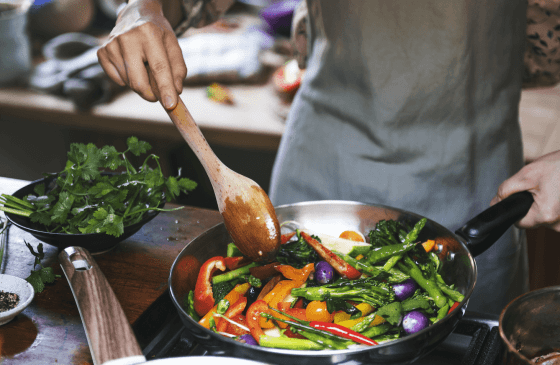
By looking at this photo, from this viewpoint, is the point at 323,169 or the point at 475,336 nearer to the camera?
the point at 475,336

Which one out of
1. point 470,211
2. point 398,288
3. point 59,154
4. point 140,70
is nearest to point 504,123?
point 470,211

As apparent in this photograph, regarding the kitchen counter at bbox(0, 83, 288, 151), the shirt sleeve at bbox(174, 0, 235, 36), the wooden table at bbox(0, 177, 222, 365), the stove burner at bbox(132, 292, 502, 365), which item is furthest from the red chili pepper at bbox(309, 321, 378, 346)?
the kitchen counter at bbox(0, 83, 288, 151)

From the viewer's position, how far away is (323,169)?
1548 mm

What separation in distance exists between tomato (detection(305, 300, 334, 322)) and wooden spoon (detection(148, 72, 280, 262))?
5.6 inches

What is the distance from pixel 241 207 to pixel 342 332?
31 centimetres

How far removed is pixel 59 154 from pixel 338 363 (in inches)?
111

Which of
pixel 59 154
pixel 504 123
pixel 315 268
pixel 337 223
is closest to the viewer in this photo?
pixel 315 268

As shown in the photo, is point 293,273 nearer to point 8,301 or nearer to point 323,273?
point 323,273

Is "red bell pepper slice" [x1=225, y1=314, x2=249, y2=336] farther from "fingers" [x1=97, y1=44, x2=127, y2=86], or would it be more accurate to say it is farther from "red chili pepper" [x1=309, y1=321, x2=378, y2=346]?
"fingers" [x1=97, y1=44, x2=127, y2=86]

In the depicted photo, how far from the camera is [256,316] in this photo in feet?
2.75

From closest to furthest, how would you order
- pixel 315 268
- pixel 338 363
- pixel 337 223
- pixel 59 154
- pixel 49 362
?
pixel 338 363, pixel 49 362, pixel 315 268, pixel 337 223, pixel 59 154

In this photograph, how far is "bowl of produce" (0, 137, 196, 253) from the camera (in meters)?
1.01

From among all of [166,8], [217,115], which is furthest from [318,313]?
[217,115]

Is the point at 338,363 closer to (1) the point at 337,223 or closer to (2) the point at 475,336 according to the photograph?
(2) the point at 475,336
